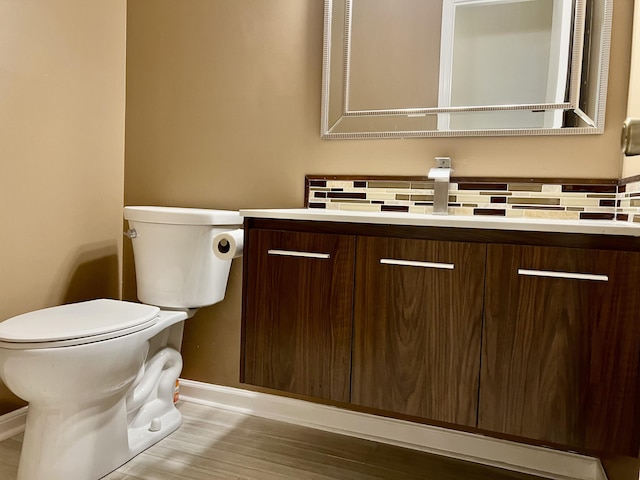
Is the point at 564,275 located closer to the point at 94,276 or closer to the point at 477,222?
the point at 477,222

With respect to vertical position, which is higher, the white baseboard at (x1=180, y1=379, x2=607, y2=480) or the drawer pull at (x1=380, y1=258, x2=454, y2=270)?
the drawer pull at (x1=380, y1=258, x2=454, y2=270)

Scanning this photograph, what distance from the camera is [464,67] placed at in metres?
1.68

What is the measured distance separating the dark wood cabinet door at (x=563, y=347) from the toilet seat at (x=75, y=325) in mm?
1014

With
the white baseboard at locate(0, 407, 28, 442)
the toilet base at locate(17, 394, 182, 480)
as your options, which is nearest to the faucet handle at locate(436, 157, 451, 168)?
the toilet base at locate(17, 394, 182, 480)

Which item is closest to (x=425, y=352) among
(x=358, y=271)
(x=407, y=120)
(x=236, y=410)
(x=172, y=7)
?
(x=358, y=271)

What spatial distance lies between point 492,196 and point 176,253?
112 centimetres

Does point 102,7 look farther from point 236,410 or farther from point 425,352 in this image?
point 425,352

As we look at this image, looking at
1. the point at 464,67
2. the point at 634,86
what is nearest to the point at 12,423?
the point at 464,67

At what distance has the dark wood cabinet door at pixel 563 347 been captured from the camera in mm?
1147

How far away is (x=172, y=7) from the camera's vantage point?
210 centimetres

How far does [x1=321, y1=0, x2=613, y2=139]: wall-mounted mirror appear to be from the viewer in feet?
5.12

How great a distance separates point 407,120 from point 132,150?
1.22m

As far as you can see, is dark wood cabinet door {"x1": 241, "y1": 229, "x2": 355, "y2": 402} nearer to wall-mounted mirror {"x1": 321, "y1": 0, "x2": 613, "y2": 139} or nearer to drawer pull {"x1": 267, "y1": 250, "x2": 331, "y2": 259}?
drawer pull {"x1": 267, "y1": 250, "x2": 331, "y2": 259}

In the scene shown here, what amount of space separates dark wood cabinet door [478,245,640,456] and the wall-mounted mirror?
0.60 meters
